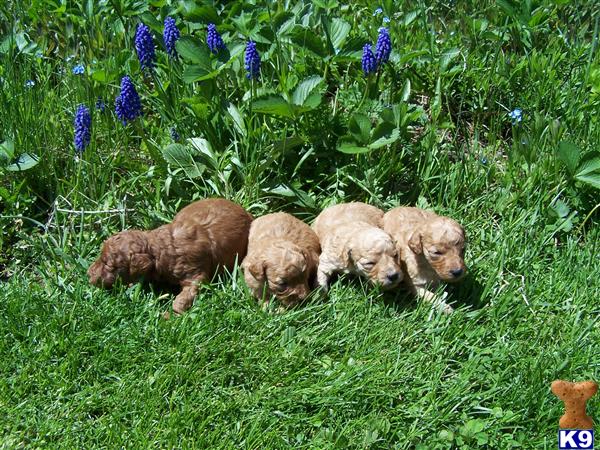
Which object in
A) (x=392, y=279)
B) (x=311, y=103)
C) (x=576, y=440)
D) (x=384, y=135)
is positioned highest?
(x=311, y=103)

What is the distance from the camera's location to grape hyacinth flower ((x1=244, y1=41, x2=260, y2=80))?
15.1 feet

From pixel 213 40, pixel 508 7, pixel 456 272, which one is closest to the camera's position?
pixel 456 272

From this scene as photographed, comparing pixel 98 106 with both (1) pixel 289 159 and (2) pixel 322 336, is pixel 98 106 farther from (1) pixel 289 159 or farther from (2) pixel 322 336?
(2) pixel 322 336

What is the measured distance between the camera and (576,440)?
3434mm

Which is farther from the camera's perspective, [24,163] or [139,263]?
[24,163]

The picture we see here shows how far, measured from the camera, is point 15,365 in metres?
3.78

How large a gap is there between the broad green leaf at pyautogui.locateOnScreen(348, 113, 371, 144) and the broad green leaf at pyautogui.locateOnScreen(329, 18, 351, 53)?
0.69 metres

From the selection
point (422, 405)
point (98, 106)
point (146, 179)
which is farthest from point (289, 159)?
point (422, 405)

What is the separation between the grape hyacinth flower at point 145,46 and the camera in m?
4.69

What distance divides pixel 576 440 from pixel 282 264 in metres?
1.63

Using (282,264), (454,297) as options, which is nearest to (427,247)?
(454,297)

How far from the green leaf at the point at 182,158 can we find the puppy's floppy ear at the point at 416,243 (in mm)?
1499

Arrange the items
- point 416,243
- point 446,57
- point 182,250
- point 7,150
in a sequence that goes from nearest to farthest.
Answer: point 416,243, point 182,250, point 7,150, point 446,57

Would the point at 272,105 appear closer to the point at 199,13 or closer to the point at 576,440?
the point at 199,13
